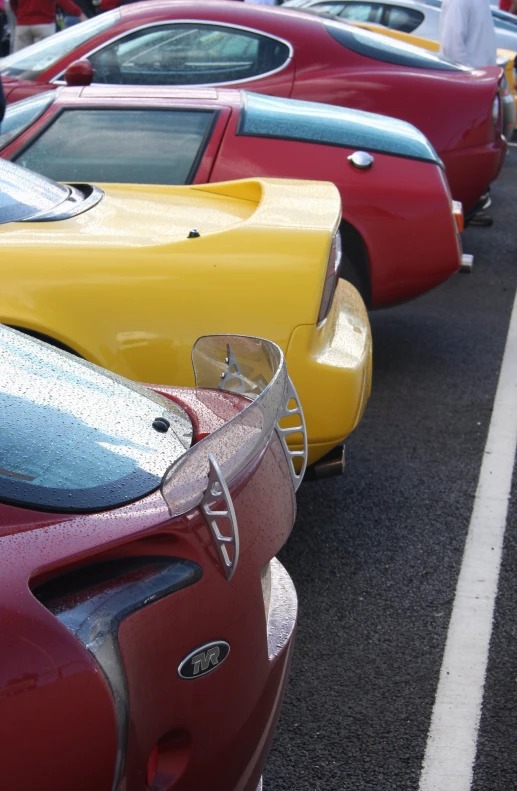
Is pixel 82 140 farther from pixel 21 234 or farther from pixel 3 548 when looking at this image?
pixel 3 548

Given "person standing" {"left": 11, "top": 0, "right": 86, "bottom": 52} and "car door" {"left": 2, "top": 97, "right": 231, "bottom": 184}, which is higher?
"car door" {"left": 2, "top": 97, "right": 231, "bottom": 184}

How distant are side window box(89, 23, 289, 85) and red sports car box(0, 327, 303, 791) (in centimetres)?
478

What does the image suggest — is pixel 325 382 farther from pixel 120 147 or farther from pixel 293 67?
pixel 293 67

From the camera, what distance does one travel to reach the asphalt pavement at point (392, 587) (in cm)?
275

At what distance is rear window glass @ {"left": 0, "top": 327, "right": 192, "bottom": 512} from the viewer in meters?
1.84

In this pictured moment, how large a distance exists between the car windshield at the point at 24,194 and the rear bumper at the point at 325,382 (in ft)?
3.51

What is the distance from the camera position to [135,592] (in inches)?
66.8

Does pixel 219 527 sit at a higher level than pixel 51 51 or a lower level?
higher

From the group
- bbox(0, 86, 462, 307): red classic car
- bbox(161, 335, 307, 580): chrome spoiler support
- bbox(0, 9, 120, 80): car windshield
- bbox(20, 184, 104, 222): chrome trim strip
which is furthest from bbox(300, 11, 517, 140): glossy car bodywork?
bbox(161, 335, 307, 580): chrome spoiler support

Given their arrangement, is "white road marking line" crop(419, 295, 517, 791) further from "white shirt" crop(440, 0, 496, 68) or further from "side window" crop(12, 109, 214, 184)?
"white shirt" crop(440, 0, 496, 68)

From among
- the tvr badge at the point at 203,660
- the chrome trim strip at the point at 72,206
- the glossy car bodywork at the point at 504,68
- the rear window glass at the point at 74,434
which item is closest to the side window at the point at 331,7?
the glossy car bodywork at the point at 504,68

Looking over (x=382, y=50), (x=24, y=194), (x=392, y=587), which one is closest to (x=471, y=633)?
(x=392, y=587)

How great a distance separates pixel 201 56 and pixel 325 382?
4.00 m

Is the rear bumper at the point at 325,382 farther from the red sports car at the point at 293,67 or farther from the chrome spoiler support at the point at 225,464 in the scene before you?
the red sports car at the point at 293,67
